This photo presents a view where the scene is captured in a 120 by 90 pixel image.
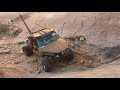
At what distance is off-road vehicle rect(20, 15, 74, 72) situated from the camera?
41.1ft

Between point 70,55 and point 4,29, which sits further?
point 4,29

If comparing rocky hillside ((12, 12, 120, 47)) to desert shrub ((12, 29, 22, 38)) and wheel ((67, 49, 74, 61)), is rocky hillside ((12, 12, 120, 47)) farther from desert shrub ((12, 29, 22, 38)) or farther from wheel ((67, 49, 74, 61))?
wheel ((67, 49, 74, 61))

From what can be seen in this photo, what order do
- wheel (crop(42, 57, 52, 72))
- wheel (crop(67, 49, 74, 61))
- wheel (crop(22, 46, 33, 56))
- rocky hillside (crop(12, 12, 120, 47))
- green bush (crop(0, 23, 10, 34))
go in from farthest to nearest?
green bush (crop(0, 23, 10, 34)) < rocky hillside (crop(12, 12, 120, 47)) < wheel (crop(22, 46, 33, 56)) < wheel (crop(67, 49, 74, 61)) < wheel (crop(42, 57, 52, 72))

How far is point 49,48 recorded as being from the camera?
42.1ft

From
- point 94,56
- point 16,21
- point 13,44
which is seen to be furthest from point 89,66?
point 16,21

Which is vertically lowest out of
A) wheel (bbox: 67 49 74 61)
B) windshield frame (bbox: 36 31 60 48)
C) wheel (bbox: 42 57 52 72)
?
wheel (bbox: 42 57 52 72)

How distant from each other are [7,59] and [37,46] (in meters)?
2.02

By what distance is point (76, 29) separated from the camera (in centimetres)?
1647

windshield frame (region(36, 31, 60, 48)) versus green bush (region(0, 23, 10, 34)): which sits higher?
green bush (region(0, 23, 10, 34))

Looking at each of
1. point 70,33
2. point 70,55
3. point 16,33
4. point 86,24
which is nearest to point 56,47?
point 70,55

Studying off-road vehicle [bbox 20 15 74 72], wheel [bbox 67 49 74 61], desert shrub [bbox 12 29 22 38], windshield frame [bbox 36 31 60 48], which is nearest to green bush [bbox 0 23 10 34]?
desert shrub [bbox 12 29 22 38]

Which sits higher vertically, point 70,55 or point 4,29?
point 4,29

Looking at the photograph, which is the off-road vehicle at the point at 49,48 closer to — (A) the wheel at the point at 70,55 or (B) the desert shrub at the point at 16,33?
(A) the wheel at the point at 70,55

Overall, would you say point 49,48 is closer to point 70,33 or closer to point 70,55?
point 70,55
